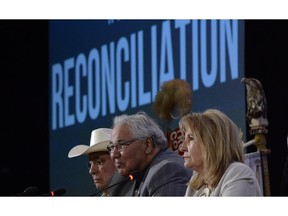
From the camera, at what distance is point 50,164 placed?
7.77 meters

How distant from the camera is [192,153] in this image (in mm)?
5773

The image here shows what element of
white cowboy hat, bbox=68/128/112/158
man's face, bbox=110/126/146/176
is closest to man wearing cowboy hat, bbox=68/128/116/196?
white cowboy hat, bbox=68/128/112/158

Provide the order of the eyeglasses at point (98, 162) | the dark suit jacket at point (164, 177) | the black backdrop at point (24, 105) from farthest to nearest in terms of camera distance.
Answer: the black backdrop at point (24, 105), the eyeglasses at point (98, 162), the dark suit jacket at point (164, 177)

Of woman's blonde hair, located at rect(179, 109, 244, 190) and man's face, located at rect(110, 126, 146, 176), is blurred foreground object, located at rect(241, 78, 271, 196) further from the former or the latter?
woman's blonde hair, located at rect(179, 109, 244, 190)

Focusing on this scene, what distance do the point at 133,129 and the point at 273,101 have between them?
37.6 inches

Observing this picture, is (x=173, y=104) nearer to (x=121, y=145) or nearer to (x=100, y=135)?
(x=100, y=135)

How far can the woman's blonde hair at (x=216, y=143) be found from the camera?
567cm

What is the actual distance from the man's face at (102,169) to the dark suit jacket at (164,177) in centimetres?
46

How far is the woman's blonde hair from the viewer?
5.67 metres

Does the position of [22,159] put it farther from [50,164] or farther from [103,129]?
[103,129]

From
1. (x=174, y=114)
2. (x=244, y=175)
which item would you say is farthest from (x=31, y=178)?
(x=244, y=175)

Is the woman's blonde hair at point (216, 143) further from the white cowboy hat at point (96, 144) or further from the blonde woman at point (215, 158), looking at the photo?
the white cowboy hat at point (96, 144)

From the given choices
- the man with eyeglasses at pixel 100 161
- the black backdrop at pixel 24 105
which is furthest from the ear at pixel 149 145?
the black backdrop at pixel 24 105

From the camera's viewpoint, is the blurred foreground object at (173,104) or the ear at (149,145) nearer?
the ear at (149,145)
